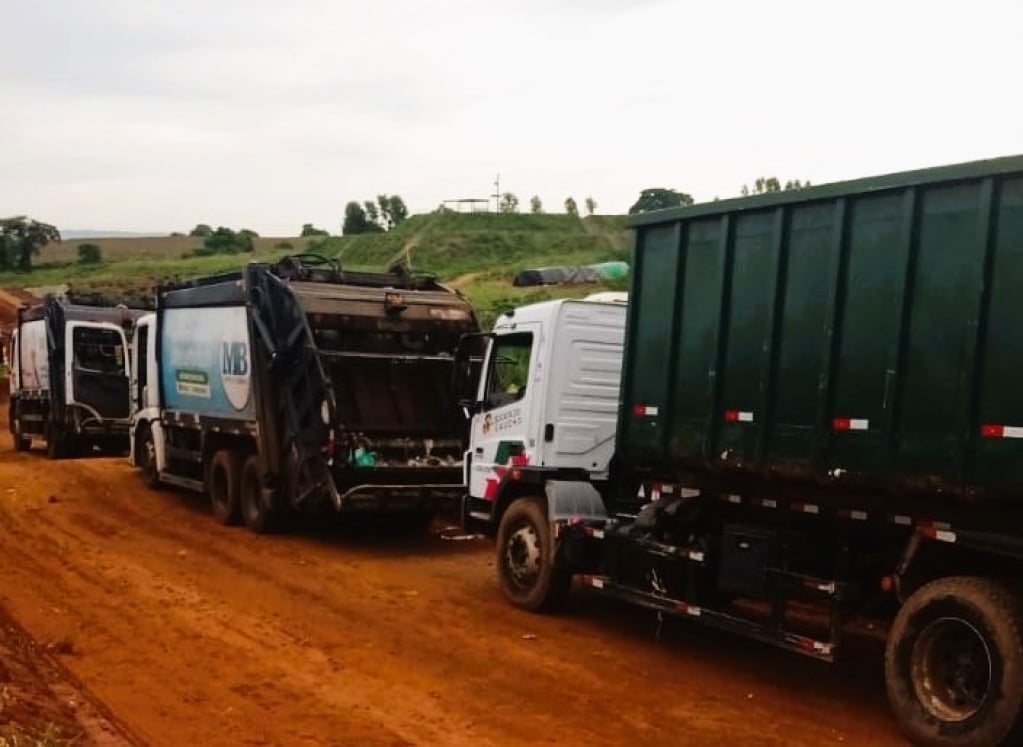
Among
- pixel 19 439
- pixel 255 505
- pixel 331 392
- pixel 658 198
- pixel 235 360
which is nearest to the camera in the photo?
pixel 331 392

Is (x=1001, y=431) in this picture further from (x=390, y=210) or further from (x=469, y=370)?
(x=390, y=210)

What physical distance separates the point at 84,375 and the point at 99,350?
1.78 ft

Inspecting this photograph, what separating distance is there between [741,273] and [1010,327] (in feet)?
6.86

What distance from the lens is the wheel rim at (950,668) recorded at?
5.89 metres

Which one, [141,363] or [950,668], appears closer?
[950,668]

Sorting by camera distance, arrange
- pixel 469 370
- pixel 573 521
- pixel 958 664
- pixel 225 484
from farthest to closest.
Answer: pixel 225 484 → pixel 469 370 → pixel 573 521 → pixel 958 664

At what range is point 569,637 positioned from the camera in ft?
27.9

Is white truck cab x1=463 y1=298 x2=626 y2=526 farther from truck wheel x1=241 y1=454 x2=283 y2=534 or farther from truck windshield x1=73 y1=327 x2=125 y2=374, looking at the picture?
truck windshield x1=73 y1=327 x2=125 y2=374

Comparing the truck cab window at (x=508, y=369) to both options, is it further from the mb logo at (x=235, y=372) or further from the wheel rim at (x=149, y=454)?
the wheel rim at (x=149, y=454)

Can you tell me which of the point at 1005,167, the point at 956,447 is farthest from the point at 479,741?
the point at 1005,167

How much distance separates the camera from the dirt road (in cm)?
635

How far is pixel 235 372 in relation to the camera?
13.3 m

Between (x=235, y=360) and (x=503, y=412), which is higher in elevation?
(x=235, y=360)

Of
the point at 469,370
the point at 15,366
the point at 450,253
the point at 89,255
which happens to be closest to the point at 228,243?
the point at 89,255
